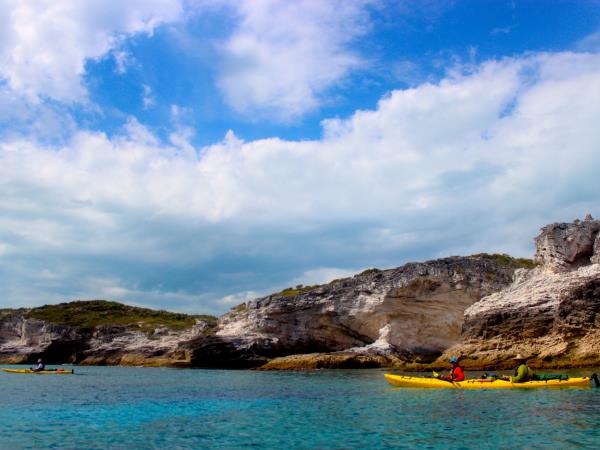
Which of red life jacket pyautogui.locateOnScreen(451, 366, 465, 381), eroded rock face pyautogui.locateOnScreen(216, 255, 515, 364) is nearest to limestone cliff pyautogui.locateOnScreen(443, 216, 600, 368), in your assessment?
eroded rock face pyautogui.locateOnScreen(216, 255, 515, 364)

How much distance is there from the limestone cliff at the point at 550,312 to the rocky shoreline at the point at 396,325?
0.27 feet

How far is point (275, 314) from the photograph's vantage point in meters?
61.7

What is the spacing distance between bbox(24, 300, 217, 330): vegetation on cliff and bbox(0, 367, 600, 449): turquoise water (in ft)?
207

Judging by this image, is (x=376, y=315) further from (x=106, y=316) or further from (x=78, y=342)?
(x=106, y=316)

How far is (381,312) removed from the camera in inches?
2334

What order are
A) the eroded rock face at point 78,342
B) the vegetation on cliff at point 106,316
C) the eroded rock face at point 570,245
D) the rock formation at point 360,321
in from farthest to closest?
1. the vegetation on cliff at point 106,316
2. the eroded rock face at point 78,342
3. the rock formation at point 360,321
4. the eroded rock face at point 570,245

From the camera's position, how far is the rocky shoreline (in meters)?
40.9

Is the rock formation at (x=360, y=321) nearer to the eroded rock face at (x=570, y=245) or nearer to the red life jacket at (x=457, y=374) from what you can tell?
the eroded rock face at (x=570, y=245)

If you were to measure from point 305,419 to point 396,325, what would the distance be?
41192 millimetres

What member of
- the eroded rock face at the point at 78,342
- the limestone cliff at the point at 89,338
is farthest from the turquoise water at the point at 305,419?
the eroded rock face at the point at 78,342

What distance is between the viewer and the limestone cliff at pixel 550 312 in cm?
3869

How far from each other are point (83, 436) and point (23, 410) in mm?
7877

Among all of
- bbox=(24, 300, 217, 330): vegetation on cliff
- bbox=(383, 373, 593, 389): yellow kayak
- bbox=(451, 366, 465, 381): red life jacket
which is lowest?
bbox=(383, 373, 593, 389): yellow kayak

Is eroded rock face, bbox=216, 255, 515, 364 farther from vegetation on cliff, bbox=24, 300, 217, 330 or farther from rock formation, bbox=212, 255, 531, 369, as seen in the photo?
vegetation on cliff, bbox=24, 300, 217, 330
